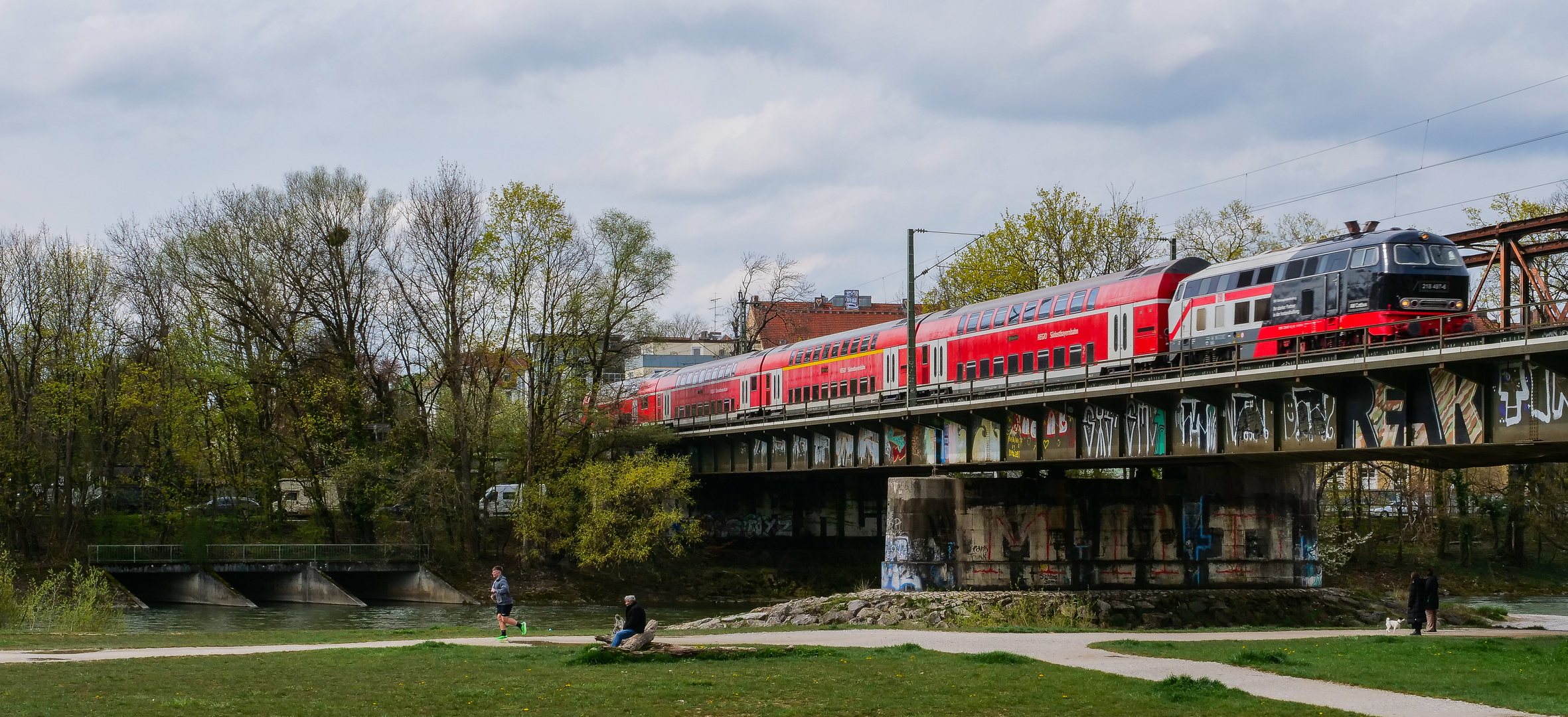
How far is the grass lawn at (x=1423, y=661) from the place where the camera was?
19.7 metres

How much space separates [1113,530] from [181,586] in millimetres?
38761

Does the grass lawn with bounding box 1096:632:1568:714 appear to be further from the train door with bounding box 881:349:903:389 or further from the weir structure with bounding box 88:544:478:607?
the weir structure with bounding box 88:544:478:607

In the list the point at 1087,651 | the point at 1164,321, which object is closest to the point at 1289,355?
the point at 1164,321

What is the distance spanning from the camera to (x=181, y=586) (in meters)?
63.4

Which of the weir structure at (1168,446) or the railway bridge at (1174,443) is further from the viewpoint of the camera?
the railway bridge at (1174,443)

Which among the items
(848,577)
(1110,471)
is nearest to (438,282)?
(848,577)

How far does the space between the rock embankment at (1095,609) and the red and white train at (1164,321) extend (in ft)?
22.3

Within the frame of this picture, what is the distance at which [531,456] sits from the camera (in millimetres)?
64812

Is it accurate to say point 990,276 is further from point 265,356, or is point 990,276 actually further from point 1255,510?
point 265,356

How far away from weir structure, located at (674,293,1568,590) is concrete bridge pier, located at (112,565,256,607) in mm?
21446

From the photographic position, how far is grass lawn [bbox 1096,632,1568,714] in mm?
19688

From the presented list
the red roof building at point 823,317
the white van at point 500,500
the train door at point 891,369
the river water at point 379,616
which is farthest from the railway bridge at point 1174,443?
the red roof building at point 823,317

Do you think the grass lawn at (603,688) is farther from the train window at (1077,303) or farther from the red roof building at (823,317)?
the red roof building at (823,317)

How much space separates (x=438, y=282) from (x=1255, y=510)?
1349 inches
